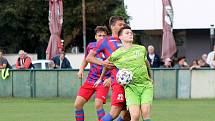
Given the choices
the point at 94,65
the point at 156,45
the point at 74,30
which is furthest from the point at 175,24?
the point at 94,65

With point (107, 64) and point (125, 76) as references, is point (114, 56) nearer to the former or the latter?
point (107, 64)

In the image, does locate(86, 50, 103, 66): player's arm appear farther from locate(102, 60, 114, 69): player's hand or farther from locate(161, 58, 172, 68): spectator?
locate(161, 58, 172, 68): spectator

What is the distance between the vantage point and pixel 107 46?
41.0 ft

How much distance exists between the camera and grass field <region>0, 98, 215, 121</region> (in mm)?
16406

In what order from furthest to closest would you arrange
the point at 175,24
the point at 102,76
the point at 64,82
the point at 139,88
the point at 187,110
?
the point at 175,24 → the point at 64,82 → the point at 187,110 → the point at 102,76 → the point at 139,88

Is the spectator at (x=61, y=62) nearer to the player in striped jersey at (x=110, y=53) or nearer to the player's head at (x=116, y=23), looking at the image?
the player in striped jersey at (x=110, y=53)

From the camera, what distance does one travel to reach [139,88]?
11.3 m

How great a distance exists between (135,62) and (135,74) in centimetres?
20

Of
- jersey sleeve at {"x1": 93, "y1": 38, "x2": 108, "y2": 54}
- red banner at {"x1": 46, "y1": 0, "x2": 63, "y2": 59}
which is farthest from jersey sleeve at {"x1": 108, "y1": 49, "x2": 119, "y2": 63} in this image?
→ red banner at {"x1": 46, "y1": 0, "x2": 63, "y2": 59}

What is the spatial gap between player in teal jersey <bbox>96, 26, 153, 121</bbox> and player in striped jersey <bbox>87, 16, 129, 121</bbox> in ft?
1.05

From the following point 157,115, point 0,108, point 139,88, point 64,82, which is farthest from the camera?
point 64,82

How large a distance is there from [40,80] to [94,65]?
12355mm

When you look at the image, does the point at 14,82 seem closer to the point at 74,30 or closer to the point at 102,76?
the point at 102,76

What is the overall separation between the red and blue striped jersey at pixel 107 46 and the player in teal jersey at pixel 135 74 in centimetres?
79
